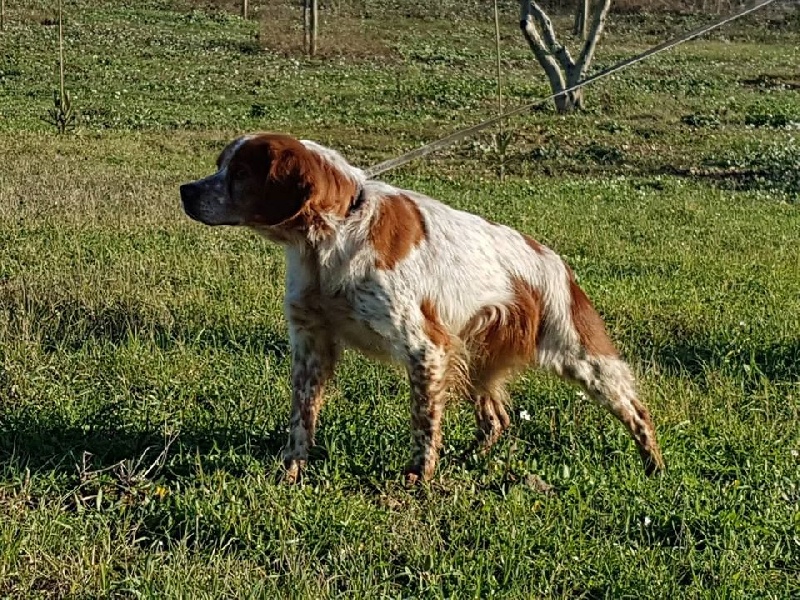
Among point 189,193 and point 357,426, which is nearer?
point 189,193

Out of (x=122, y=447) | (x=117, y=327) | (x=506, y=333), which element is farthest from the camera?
(x=117, y=327)

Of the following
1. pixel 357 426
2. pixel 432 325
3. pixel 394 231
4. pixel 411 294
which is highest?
pixel 394 231

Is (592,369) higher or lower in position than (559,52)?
higher

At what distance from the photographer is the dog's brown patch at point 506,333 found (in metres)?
4.41

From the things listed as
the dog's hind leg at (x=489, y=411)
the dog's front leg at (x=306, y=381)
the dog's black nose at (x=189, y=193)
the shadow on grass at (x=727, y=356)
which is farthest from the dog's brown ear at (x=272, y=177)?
the shadow on grass at (x=727, y=356)

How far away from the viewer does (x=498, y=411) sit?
475cm

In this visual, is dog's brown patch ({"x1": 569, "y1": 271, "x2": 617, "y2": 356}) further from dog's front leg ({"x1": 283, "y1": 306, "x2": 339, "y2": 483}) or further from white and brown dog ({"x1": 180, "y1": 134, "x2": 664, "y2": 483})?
dog's front leg ({"x1": 283, "y1": 306, "x2": 339, "y2": 483})

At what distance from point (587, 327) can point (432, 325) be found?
0.84 m

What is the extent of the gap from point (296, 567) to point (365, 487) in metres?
0.89

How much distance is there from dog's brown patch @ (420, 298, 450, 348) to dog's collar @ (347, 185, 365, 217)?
17.9 inches

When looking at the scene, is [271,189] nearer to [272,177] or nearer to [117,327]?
[272,177]

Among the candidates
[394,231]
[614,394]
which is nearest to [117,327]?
[394,231]

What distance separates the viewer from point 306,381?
4.37 m

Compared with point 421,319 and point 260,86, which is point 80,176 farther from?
point 260,86
